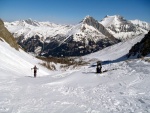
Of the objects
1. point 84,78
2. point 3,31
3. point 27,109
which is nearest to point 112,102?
point 27,109

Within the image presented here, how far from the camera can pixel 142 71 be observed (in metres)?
33.6

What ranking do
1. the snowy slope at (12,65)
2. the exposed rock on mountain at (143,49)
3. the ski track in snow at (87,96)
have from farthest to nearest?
the exposed rock on mountain at (143,49)
the snowy slope at (12,65)
the ski track in snow at (87,96)

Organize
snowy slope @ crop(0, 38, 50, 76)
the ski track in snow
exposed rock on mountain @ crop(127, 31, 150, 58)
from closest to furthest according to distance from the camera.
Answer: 1. the ski track in snow
2. snowy slope @ crop(0, 38, 50, 76)
3. exposed rock on mountain @ crop(127, 31, 150, 58)

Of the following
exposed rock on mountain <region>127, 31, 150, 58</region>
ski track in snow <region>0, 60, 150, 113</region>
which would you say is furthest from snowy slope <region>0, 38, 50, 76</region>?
exposed rock on mountain <region>127, 31, 150, 58</region>

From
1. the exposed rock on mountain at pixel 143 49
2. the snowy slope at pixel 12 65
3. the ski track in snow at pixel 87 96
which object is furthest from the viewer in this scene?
the exposed rock on mountain at pixel 143 49

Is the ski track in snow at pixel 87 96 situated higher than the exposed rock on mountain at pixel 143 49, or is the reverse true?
the exposed rock on mountain at pixel 143 49

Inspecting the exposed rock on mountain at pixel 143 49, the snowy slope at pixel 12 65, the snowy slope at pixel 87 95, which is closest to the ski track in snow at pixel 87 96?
the snowy slope at pixel 87 95

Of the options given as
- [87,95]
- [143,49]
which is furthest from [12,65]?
[143,49]

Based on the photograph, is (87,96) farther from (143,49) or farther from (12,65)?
(143,49)

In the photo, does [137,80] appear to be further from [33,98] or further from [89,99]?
[33,98]

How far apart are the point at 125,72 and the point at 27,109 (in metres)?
18.9

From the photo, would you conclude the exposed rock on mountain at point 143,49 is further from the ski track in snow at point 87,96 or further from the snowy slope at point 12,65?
the ski track in snow at point 87,96

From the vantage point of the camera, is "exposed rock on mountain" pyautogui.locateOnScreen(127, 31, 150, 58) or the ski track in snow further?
"exposed rock on mountain" pyautogui.locateOnScreen(127, 31, 150, 58)

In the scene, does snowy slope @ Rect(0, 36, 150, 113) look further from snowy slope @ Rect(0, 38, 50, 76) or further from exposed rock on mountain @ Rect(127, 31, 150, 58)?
exposed rock on mountain @ Rect(127, 31, 150, 58)
